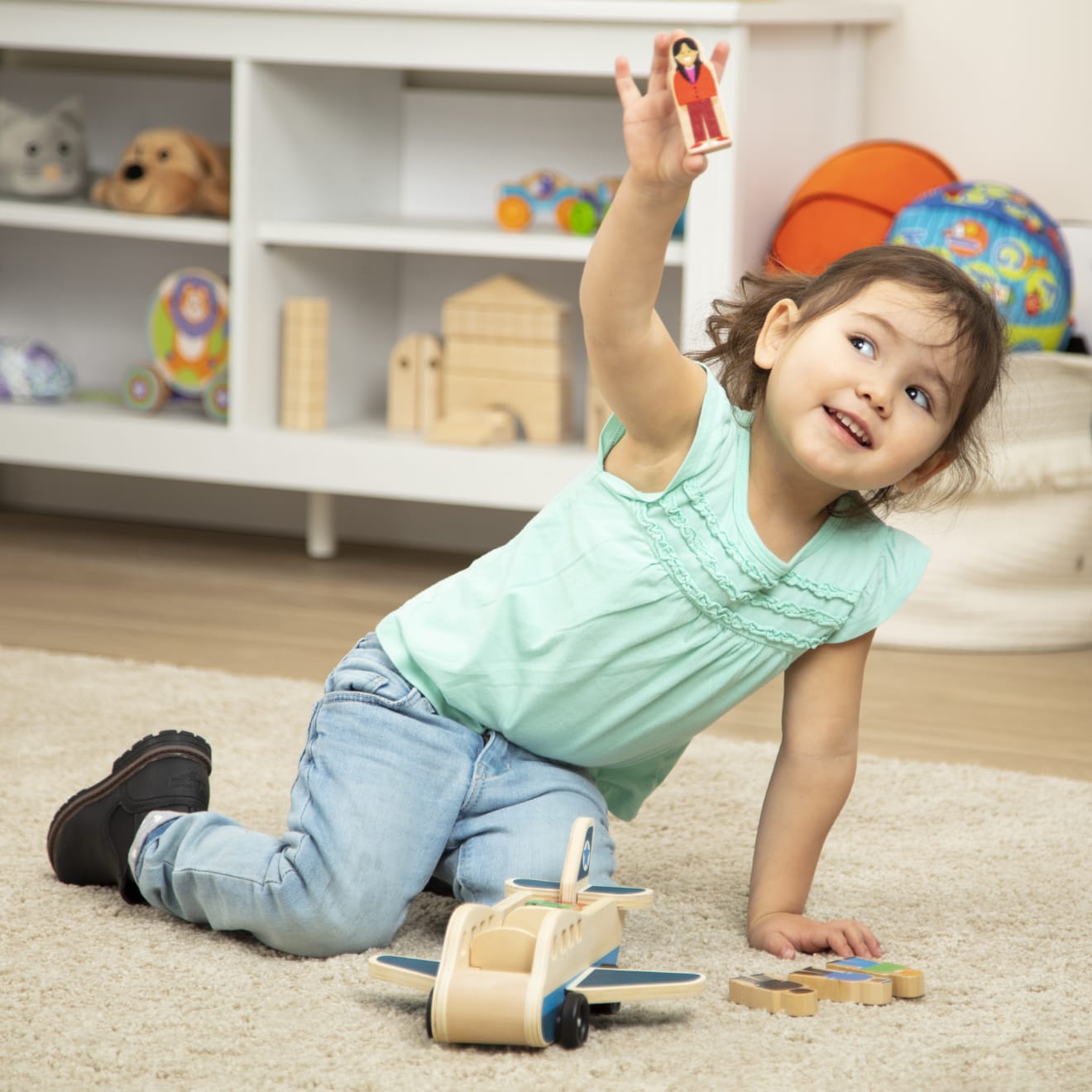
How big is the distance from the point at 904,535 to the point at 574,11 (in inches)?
39.5

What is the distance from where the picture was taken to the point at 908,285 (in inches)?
35.6

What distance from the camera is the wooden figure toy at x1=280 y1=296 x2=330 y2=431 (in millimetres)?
2049

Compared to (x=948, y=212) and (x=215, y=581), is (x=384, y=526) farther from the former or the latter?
(x=948, y=212)

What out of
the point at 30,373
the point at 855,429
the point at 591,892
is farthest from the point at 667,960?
the point at 30,373

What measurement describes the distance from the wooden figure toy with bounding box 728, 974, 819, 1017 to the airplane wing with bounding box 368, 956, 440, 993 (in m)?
0.17

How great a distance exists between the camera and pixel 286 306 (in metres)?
2.06

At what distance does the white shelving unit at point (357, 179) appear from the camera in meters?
1.84

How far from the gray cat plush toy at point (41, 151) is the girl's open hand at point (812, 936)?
1.68 meters

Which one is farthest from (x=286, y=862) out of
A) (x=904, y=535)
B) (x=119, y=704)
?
(x=119, y=704)

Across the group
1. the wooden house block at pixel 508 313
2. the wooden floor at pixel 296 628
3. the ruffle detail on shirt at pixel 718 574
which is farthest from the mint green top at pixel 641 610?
the wooden house block at pixel 508 313

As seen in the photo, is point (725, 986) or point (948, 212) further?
point (948, 212)

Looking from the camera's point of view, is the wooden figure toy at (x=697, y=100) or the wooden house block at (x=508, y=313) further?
the wooden house block at (x=508, y=313)

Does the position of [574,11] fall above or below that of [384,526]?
above

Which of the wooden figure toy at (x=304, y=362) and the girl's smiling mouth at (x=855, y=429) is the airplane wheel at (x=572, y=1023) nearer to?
the girl's smiling mouth at (x=855, y=429)
